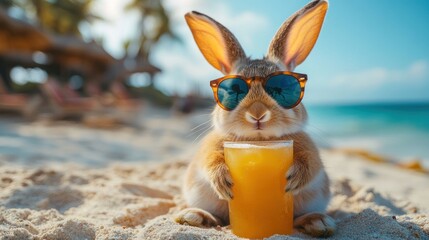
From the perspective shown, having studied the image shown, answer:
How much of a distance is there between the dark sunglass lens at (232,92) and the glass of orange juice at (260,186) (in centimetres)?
22

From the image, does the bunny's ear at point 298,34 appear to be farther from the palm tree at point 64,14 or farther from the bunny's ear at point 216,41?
the palm tree at point 64,14

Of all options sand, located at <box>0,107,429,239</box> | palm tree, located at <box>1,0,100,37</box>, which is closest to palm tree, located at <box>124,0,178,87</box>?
palm tree, located at <box>1,0,100,37</box>

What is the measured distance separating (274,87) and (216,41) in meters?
0.54

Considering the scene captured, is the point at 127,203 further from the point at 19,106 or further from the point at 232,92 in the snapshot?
the point at 19,106

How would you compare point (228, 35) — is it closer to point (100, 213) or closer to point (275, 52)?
point (275, 52)

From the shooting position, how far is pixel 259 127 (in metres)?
1.77

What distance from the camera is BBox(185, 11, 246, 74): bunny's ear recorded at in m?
2.09

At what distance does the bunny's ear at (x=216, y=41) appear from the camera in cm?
209

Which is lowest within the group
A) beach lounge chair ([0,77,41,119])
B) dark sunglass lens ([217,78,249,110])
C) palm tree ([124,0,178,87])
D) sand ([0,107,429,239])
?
sand ([0,107,429,239])

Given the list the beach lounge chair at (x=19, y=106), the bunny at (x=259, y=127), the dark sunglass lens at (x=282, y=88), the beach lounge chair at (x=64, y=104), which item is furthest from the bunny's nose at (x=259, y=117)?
the beach lounge chair at (x=19, y=106)

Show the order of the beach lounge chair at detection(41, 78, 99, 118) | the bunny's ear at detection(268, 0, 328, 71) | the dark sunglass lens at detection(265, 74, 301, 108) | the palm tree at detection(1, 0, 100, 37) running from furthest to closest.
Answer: the palm tree at detection(1, 0, 100, 37) → the beach lounge chair at detection(41, 78, 99, 118) → the bunny's ear at detection(268, 0, 328, 71) → the dark sunglass lens at detection(265, 74, 301, 108)

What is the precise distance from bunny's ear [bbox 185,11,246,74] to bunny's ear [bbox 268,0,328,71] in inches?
8.4

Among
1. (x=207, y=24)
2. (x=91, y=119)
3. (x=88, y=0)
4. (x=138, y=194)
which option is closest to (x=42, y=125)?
(x=91, y=119)

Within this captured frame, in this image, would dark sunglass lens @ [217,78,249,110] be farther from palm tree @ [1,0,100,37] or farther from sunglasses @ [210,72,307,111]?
palm tree @ [1,0,100,37]
